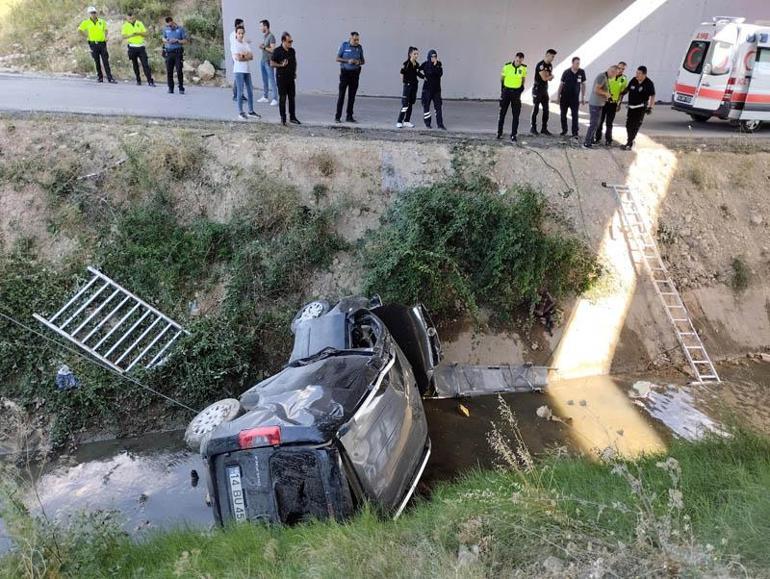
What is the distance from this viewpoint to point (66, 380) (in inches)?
292

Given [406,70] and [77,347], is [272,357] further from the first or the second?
A: [406,70]

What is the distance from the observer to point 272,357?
8.20m

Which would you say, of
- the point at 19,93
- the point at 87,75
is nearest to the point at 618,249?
the point at 19,93

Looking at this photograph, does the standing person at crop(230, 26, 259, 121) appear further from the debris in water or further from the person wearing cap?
the debris in water

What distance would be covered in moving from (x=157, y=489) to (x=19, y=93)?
1009 cm

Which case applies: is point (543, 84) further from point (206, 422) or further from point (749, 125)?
point (206, 422)

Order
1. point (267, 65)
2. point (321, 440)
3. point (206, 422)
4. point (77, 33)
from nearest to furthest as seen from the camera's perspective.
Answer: point (321, 440) < point (206, 422) < point (267, 65) < point (77, 33)

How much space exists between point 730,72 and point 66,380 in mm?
15188

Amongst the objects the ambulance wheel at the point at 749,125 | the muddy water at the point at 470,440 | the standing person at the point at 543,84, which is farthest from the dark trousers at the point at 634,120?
the muddy water at the point at 470,440

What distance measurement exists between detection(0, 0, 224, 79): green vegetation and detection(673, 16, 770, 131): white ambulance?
12664mm

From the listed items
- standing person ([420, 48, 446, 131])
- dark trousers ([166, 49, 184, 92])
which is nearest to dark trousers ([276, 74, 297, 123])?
standing person ([420, 48, 446, 131])

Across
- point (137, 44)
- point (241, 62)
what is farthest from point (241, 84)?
point (137, 44)

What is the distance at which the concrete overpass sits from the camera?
1445 centimetres

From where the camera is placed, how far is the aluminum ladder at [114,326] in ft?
25.7
